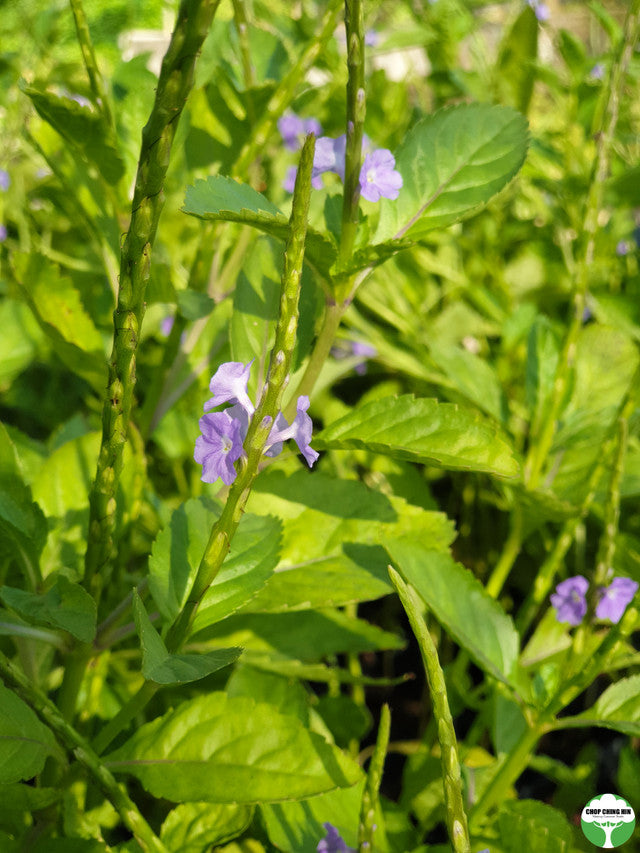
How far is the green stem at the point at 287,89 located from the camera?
2.53 ft

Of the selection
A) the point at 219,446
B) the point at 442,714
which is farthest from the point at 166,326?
the point at 442,714

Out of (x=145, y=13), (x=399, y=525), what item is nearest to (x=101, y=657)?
(x=399, y=525)

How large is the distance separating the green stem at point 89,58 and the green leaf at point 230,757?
1.95 ft

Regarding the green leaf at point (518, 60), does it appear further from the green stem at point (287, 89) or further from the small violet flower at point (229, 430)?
the small violet flower at point (229, 430)

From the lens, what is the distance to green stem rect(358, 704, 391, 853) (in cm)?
65

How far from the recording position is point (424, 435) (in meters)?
0.68

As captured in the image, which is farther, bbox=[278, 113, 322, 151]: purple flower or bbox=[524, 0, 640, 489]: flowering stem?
bbox=[278, 113, 322, 151]: purple flower

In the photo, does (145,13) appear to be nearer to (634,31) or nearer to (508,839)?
(634,31)

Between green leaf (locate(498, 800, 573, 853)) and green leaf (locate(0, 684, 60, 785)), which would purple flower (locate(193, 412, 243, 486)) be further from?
green leaf (locate(498, 800, 573, 853))

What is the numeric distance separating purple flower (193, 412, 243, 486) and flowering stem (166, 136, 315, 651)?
0.12ft

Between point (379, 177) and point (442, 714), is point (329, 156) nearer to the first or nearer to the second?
point (379, 177)

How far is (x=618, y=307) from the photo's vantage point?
1.60 m

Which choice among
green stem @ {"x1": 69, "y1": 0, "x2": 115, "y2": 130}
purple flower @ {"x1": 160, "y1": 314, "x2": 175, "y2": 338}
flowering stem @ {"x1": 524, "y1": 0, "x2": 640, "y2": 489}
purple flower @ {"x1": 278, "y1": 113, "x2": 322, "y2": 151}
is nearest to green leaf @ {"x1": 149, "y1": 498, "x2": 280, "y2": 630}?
green stem @ {"x1": 69, "y1": 0, "x2": 115, "y2": 130}

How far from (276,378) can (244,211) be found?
152mm
